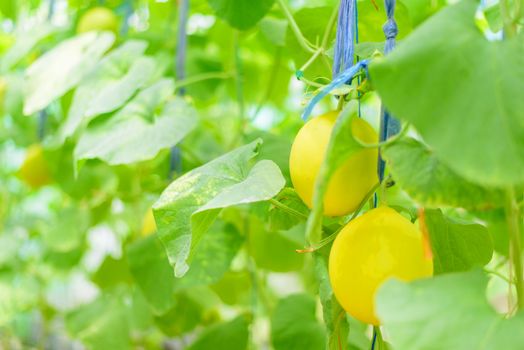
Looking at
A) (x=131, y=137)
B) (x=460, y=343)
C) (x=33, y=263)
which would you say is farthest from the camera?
(x=33, y=263)

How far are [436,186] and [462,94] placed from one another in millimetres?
58

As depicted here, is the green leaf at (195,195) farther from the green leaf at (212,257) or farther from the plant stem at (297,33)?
the green leaf at (212,257)

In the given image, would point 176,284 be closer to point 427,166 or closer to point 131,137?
point 131,137

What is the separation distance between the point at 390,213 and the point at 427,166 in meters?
0.04

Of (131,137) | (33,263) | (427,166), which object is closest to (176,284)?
(131,137)

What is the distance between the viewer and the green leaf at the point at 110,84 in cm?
68

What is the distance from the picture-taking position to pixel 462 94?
299 mm

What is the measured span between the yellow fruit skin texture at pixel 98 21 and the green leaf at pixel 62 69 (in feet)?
0.25

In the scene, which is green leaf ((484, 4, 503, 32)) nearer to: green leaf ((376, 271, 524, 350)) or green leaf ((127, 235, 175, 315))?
green leaf ((376, 271, 524, 350))

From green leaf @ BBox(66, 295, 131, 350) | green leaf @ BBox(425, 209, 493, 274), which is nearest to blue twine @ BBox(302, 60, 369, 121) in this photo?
green leaf @ BBox(425, 209, 493, 274)

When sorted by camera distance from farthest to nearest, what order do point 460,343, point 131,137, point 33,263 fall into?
point 33,263 → point 131,137 → point 460,343

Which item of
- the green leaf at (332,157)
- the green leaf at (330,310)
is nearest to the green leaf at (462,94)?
the green leaf at (332,157)

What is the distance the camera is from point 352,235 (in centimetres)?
37

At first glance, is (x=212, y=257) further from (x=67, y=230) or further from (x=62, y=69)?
(x=67, y=230)
